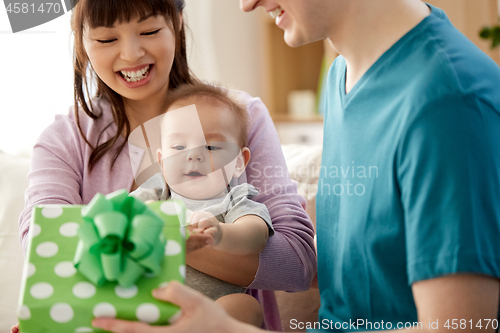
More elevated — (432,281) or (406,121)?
(406,121)

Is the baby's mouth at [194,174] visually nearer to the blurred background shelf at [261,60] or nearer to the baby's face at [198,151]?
the baby's face at [198,151]

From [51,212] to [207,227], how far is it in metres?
0.27

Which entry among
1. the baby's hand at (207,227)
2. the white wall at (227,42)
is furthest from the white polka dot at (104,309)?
the white wall at (227,42)

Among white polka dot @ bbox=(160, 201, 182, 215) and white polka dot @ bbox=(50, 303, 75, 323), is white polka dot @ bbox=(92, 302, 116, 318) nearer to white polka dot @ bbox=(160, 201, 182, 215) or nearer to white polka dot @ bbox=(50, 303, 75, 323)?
white polka dot @ bbox=(50, 303, 75, 323)

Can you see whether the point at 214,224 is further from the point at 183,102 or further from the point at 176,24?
the point at 176,24

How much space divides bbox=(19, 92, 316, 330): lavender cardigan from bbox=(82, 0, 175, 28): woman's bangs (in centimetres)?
29

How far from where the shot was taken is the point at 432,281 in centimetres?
68

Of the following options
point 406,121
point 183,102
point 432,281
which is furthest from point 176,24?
point 432,281

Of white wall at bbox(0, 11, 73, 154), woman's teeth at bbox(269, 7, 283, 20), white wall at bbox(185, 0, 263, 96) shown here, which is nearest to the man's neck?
woman's teeth at bbox(269, 7, 283, 20)

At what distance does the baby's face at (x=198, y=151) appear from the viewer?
1.07 metres

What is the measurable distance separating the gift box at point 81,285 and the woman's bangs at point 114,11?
614 millimetres

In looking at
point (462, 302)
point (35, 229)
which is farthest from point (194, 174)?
point (462, 302)

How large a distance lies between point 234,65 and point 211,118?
2505 millimetres

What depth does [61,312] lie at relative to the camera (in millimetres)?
654
